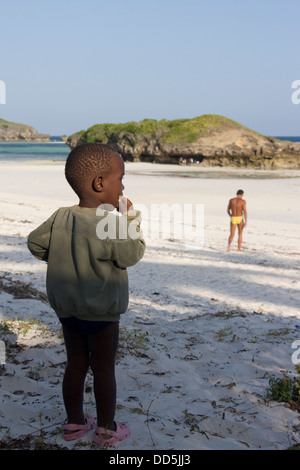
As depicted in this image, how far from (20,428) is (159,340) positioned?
2258 millimetres

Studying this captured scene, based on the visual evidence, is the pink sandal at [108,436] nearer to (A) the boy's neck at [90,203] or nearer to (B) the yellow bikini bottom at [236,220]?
(A) the boy's neck at [90,203]

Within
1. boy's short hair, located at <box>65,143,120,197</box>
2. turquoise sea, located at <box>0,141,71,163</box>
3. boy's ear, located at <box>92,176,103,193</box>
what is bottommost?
boy's ear, located at <box>92,176,103,193</box>

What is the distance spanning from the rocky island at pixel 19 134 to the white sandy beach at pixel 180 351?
588 ft

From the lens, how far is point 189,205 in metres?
20.5

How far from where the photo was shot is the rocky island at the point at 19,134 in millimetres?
178625

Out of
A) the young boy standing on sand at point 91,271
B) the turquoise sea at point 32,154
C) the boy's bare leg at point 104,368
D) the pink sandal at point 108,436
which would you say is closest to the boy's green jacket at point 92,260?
the young boy standing on sand at point 91,271

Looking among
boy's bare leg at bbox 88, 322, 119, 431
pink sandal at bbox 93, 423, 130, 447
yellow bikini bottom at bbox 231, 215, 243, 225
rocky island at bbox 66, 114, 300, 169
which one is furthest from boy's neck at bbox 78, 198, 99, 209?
rocky island at bbox 66, 114, 300, 169

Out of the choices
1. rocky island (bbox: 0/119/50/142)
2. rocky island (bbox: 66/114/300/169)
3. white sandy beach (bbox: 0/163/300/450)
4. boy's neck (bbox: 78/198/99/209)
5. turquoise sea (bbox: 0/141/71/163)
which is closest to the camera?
boy's neck (bbox: 78/198/99/209)

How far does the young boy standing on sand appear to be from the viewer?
2490mm

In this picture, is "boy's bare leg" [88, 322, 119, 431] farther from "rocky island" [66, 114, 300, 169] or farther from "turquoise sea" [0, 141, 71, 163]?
"turquoise sea" [0, 141, 71, 163]
